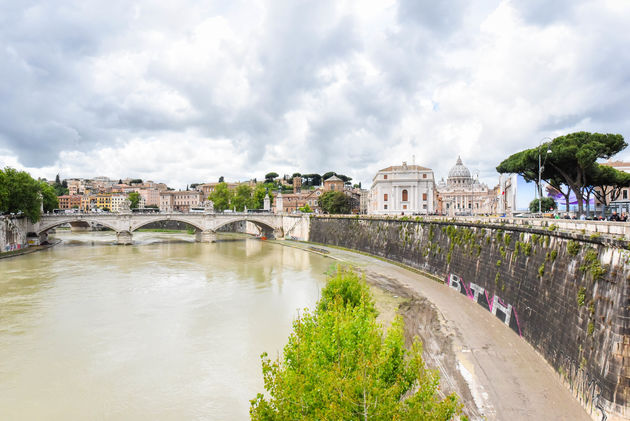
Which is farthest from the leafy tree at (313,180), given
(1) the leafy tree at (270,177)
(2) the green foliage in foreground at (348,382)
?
(2) the green foliage in foreground at (348,382)

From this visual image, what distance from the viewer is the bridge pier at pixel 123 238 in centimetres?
4925

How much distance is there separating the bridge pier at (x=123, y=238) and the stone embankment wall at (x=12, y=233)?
9633mm

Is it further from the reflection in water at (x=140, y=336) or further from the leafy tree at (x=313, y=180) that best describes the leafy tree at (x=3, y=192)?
the leafy tree at (x=313, y=180)

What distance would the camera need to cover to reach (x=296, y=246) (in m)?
48.6

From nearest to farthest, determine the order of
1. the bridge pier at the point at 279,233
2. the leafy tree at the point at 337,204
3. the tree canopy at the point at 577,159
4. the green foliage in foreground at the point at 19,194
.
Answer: the tree canopy at the point at 577,159 < the green foliage in foreground at the point at 19,194 < the bridge pier at the point at 279,233 < the leafy tree at the point at 337,204

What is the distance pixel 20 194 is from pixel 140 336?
34.0 meters

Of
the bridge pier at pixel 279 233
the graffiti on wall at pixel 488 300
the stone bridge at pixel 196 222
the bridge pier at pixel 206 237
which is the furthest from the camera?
the bridge pier at pixel 279 233

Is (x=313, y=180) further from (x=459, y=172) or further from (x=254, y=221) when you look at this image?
(x=254, y=221)

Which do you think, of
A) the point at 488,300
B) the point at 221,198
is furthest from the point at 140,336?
the point at 221,198

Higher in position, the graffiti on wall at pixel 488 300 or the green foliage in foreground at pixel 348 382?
the green foliage in foreground at pixel 348 382

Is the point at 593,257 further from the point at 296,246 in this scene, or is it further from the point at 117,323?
the point at 296,246

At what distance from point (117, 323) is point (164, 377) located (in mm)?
6696

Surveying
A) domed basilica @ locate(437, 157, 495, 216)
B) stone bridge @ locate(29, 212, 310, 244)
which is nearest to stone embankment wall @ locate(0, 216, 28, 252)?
stone bridge @ locate(29, 212, 310, 244)

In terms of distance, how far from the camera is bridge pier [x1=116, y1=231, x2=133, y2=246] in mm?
49250
